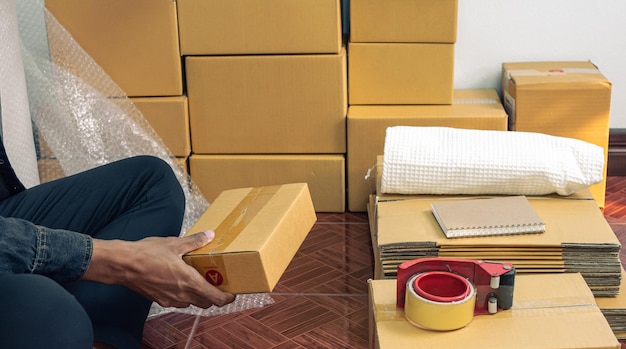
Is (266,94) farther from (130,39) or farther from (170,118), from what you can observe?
(130,39)

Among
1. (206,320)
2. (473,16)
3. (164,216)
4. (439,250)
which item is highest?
(473,16)

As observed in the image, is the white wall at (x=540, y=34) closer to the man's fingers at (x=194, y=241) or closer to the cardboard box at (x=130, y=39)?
the cardboard box at (x=130, y=39)

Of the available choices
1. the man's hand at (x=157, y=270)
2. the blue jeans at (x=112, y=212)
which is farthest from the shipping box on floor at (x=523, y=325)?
the blue jeans at (x=112, y=212)

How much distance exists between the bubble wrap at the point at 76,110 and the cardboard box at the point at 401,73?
717 millimetres

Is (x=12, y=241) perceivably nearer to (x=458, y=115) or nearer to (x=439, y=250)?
(x=439, y=250)

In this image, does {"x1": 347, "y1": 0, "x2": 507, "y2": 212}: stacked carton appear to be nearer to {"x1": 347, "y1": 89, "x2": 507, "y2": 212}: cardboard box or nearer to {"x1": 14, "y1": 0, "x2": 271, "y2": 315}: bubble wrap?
{"x1": 347, "y1": 89, "x2": 507, "y2": 212}: cardboard box

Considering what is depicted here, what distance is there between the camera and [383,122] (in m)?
2.74

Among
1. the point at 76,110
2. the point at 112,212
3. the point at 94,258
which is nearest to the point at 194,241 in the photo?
the point at 94,258

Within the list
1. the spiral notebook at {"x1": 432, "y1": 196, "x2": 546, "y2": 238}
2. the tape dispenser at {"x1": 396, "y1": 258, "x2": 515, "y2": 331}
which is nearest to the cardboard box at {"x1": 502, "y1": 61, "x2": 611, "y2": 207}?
the spiral notebook at {"x1": 432, "y1": 196, "x2": 546, "y2": 238}

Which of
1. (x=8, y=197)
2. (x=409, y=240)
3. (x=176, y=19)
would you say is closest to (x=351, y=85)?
(x=176, y=19)

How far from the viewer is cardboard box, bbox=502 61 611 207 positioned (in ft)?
8.86

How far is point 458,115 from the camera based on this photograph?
8.93 ft

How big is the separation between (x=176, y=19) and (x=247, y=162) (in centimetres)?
56

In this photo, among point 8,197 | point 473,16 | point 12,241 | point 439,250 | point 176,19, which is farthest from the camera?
point 473,16
